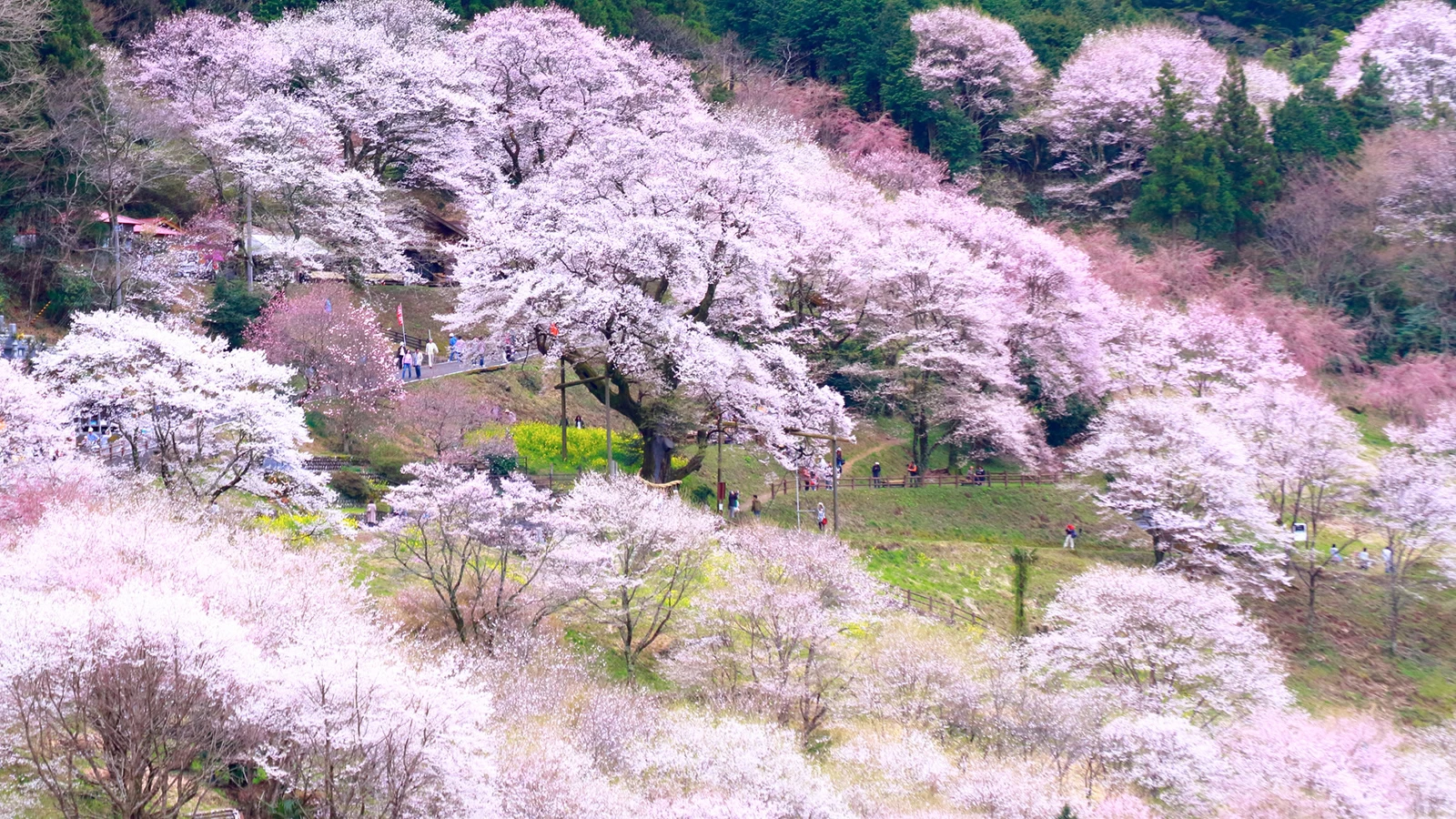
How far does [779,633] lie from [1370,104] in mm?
41342

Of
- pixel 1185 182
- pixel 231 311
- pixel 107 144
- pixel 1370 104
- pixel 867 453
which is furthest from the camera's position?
pixel 1370 104

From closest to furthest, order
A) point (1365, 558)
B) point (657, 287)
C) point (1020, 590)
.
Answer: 1. point (1020, 590)
2. point (657, 287)
3. point (1365, 558)

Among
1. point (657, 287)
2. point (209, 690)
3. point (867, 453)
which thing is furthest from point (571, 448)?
point (209, 690)

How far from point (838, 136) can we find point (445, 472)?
35.1 meters

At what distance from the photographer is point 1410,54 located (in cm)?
5806

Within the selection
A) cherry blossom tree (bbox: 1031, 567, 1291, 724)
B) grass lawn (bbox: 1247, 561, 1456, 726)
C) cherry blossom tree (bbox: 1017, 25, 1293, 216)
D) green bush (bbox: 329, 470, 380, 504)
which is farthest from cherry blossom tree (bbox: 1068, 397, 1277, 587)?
cherry blossom tree (bbox: 1017, 25, 1293, 216)

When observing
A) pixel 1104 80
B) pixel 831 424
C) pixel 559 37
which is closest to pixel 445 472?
pixel 831 424

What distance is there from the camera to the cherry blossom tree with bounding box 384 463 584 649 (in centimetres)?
2455

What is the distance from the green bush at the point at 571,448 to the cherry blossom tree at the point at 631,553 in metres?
6.88

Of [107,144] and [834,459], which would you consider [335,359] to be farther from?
[834,459]

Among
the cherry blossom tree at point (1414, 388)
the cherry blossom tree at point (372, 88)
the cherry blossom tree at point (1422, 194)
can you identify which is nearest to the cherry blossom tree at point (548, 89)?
the cherry blossom tree at point (372, 88)

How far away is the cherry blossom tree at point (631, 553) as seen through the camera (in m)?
25.2

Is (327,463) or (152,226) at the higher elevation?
(152,226)

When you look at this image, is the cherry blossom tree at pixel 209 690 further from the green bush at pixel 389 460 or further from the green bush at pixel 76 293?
the green bush at pixel 76 293
